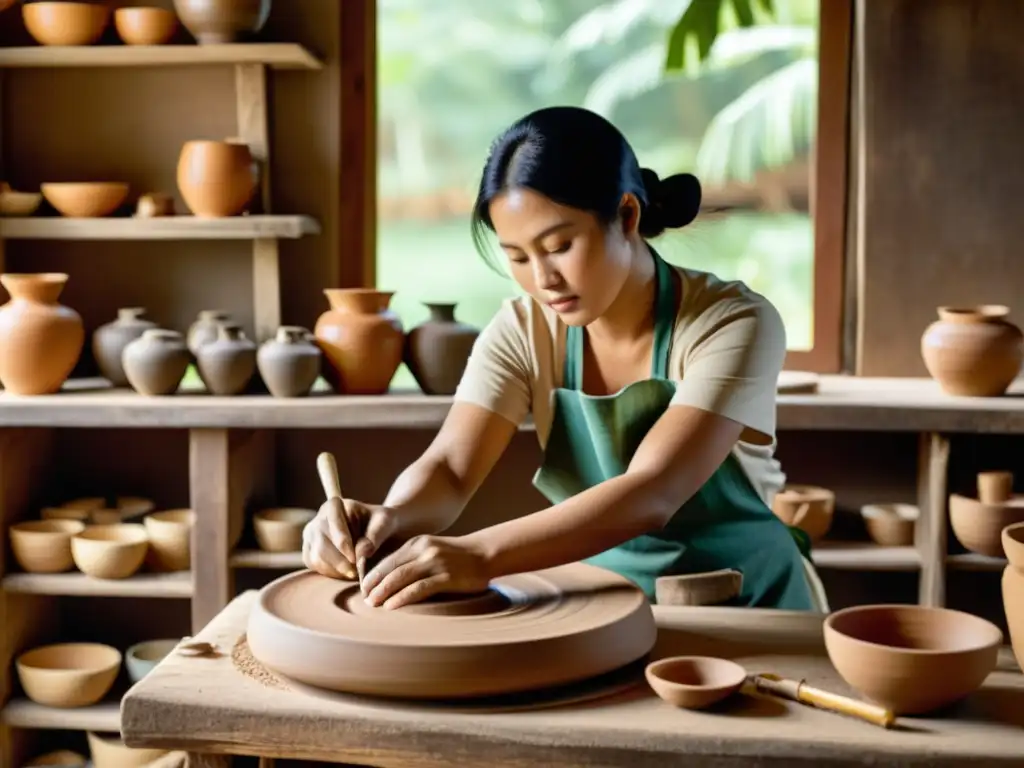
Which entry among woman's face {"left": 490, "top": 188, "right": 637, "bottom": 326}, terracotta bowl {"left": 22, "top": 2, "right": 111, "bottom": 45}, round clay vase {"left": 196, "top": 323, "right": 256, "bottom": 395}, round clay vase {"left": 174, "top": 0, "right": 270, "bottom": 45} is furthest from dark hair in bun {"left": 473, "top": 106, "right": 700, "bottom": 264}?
terracotta bowl {"left": 22, "top": 2, "right": 111, "bottom": 45}

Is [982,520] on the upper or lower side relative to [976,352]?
lower

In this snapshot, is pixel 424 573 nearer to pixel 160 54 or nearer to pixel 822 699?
pixel 822 699

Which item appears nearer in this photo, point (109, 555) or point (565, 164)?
point (565, 164)

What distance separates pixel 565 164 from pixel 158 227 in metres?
1.74

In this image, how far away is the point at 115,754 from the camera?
3328 millimetres

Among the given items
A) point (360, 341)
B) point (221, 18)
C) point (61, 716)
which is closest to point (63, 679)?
point (61, 716)

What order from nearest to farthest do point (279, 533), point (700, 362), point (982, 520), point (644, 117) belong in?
point (700, 362)
point (982, 520)
point (279, 533)
point (644, 117)

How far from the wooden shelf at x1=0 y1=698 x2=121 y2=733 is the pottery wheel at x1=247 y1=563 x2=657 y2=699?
180 centimetres

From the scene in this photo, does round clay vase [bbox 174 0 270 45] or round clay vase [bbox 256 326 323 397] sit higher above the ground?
round clay vase [bbox 174 0 270 45]

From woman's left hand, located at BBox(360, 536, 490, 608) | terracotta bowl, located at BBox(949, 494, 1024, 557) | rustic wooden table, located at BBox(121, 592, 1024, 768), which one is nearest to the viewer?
rustic wooden table, located at BBox(121, 592, 1024, 768)

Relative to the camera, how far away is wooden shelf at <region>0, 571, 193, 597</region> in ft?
11.0

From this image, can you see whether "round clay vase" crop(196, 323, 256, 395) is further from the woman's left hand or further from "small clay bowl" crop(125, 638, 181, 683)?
the woman's left hand

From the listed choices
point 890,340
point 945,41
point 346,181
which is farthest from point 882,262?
point 346,181

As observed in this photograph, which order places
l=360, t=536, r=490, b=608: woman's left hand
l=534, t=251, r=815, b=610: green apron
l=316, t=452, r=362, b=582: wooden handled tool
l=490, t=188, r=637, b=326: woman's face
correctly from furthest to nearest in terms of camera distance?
l=534, t=251, r=815, b=610: green apron < l=490, t=188, r=637, b=326: woman's face < l=316, t=452, r=362, b=582: wooden handled tool < l=360, t=536, r=490, b=608: woman's left hand
